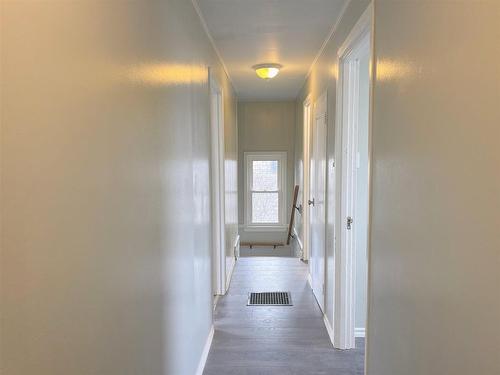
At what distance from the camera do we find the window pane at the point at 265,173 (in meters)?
6.73

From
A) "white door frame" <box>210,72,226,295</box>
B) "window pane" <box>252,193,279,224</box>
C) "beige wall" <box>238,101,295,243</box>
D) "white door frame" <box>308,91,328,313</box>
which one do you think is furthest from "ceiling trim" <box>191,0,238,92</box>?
"window pane" <box>252,193,279,224</box>

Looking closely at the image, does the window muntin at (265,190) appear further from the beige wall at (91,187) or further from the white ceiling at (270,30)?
the beige wall at (91,187)

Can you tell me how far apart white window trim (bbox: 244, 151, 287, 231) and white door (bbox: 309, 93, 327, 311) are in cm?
250

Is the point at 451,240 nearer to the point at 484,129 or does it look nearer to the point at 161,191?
the point at 484,129

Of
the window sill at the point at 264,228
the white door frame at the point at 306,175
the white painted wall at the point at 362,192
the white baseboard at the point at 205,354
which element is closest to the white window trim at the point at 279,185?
the window sill at the point at 264,228

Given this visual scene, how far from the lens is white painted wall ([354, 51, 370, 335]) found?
2.79m

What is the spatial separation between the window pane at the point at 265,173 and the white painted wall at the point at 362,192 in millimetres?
3874

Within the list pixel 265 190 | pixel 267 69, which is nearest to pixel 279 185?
pixel 265 190

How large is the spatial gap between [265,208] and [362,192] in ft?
13.0

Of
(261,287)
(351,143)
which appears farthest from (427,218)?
(261,287)

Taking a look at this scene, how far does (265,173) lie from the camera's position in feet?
22.1

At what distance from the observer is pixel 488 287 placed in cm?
87

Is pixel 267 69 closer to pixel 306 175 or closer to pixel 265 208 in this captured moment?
pixel 306 175

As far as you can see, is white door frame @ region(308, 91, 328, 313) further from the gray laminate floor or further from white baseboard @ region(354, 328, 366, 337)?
white baseboard @ region(354, 328, 366, 337)
